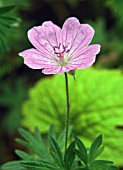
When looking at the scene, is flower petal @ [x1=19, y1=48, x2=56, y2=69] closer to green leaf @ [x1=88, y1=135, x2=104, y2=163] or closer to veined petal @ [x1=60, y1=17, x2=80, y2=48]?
veined petal @ [x1=60, y1=17, x2=80, y2=48]

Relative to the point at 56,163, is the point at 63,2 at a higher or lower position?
higher

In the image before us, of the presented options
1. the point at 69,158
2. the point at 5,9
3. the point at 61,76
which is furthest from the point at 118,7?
the point at 69,158

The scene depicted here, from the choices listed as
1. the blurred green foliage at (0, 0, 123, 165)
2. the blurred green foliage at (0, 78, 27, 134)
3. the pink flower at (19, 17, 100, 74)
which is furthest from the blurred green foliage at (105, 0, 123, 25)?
the pink flower at (19, 17, 100, 74)

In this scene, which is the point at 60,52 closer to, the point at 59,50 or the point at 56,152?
the point at 59,50

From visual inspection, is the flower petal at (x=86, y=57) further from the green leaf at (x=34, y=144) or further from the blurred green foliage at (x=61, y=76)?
the blurred green foliage at (x=61, y=76)

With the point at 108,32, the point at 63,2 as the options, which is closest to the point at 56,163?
the point at 108,32

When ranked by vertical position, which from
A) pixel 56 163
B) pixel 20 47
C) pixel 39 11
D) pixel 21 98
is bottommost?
pixel 56 163

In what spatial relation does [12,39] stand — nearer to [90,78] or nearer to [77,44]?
[90,78]

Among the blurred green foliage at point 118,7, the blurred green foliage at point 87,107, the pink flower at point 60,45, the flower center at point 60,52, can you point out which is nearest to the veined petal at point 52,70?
the pink flower at point 60,45
